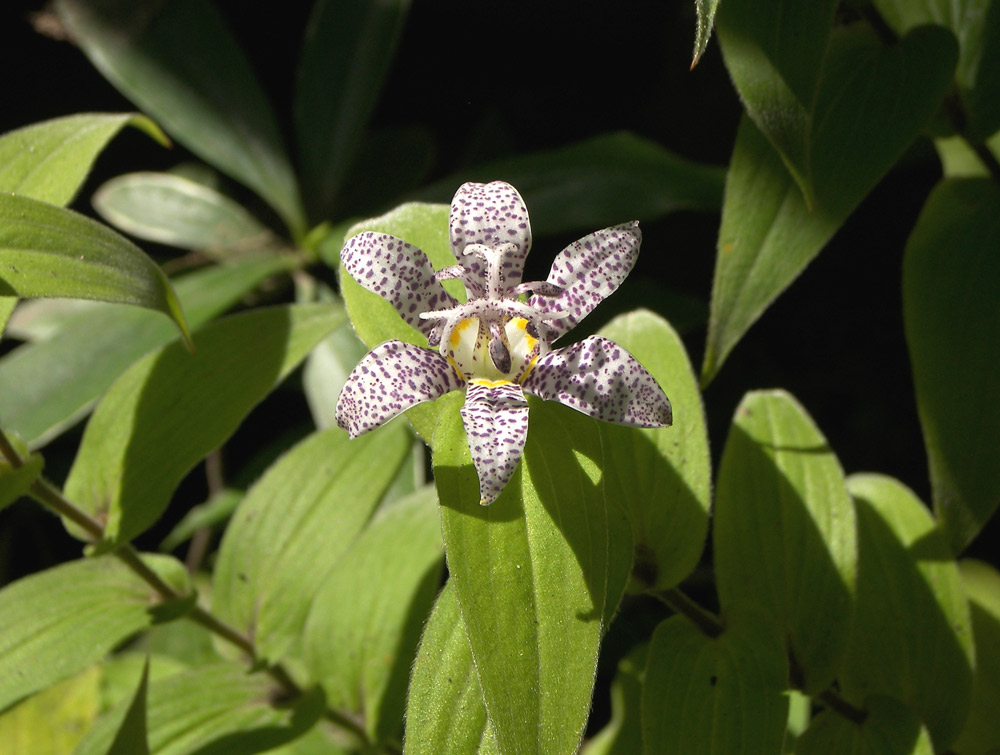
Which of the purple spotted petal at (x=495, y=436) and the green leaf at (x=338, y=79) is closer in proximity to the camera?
the purple spotted petal at (x=495, y=436)

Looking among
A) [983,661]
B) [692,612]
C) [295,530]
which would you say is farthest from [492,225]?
[983,661]

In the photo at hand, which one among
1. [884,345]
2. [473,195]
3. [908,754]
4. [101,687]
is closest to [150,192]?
[101,687]

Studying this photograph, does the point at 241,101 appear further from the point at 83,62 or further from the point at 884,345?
the point at 884,345

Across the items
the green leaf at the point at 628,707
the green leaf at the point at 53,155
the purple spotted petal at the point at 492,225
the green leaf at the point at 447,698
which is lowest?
the green leaf at the point at 628,707

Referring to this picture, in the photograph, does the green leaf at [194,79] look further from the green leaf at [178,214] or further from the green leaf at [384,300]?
the green leaf at [384,300]

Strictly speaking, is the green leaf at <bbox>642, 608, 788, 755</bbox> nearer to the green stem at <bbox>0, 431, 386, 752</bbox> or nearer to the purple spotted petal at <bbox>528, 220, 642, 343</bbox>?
the purple spotted petal at <bbox>528, 220, 642, 343</bbox>

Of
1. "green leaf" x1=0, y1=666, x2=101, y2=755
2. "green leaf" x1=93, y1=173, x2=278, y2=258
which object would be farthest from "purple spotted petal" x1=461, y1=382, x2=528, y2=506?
"green leaf" x1=93, y1=173, x2=278, y2=258

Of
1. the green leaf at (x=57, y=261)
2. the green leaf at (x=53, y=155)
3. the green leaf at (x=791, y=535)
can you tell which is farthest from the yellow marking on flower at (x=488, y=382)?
the green leaf at (x=53, y=155)
